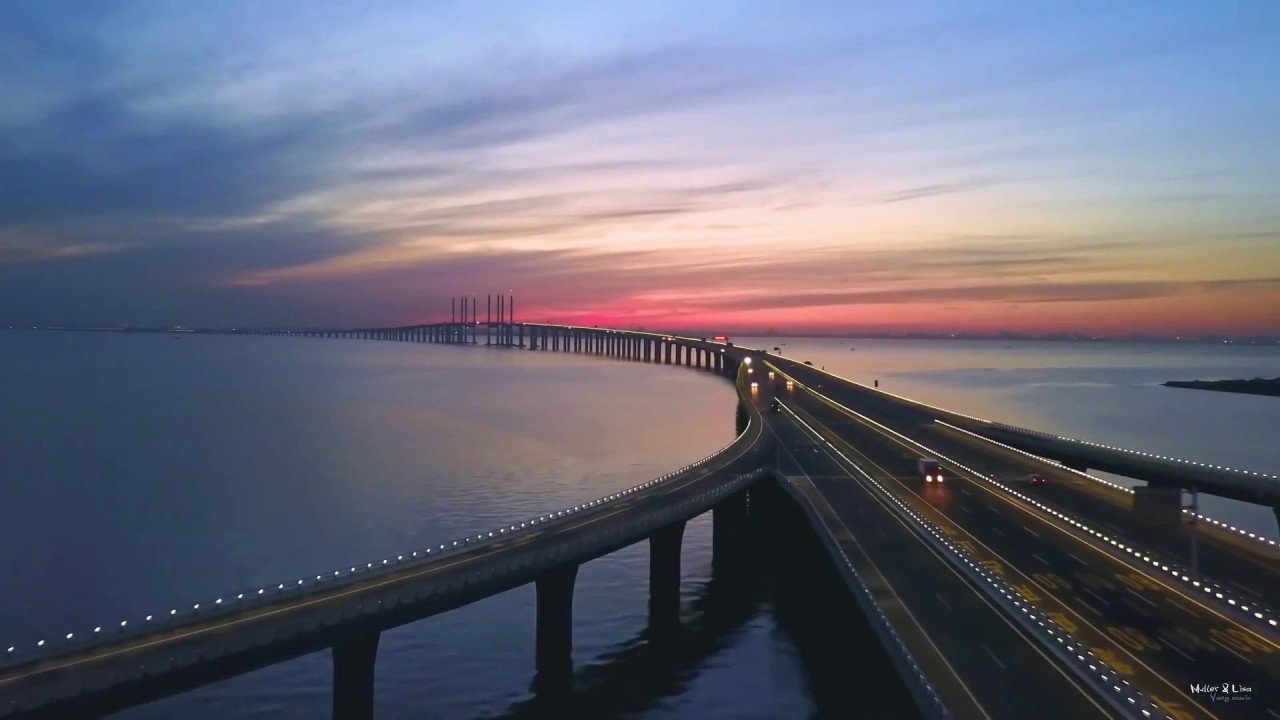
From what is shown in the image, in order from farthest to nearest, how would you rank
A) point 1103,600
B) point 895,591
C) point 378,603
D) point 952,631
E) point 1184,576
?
point 1184,576 → point 895,591 → point 1103,600 → point 378,603 → point 952,631

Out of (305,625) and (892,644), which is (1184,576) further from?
(305,625)

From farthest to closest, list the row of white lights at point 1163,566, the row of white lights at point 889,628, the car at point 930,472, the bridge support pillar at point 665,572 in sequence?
Result: the car at point 930,472 → the bridge support pillar at point 665,572 → the row of white lights at point 1163,566 → the row of white lights at point 889,628

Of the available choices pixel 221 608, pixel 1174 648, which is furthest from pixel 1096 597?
pixel 221 608

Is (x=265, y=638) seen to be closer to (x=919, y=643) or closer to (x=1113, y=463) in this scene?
(x=919, y=643)

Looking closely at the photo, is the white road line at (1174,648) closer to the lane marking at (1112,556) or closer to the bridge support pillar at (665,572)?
the lane marking at (1112,556)

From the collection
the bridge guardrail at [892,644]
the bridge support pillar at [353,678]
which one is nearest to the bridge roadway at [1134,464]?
the bridge guardrail at [892,644]

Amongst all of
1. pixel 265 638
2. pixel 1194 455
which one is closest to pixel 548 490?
pixel 265 638
